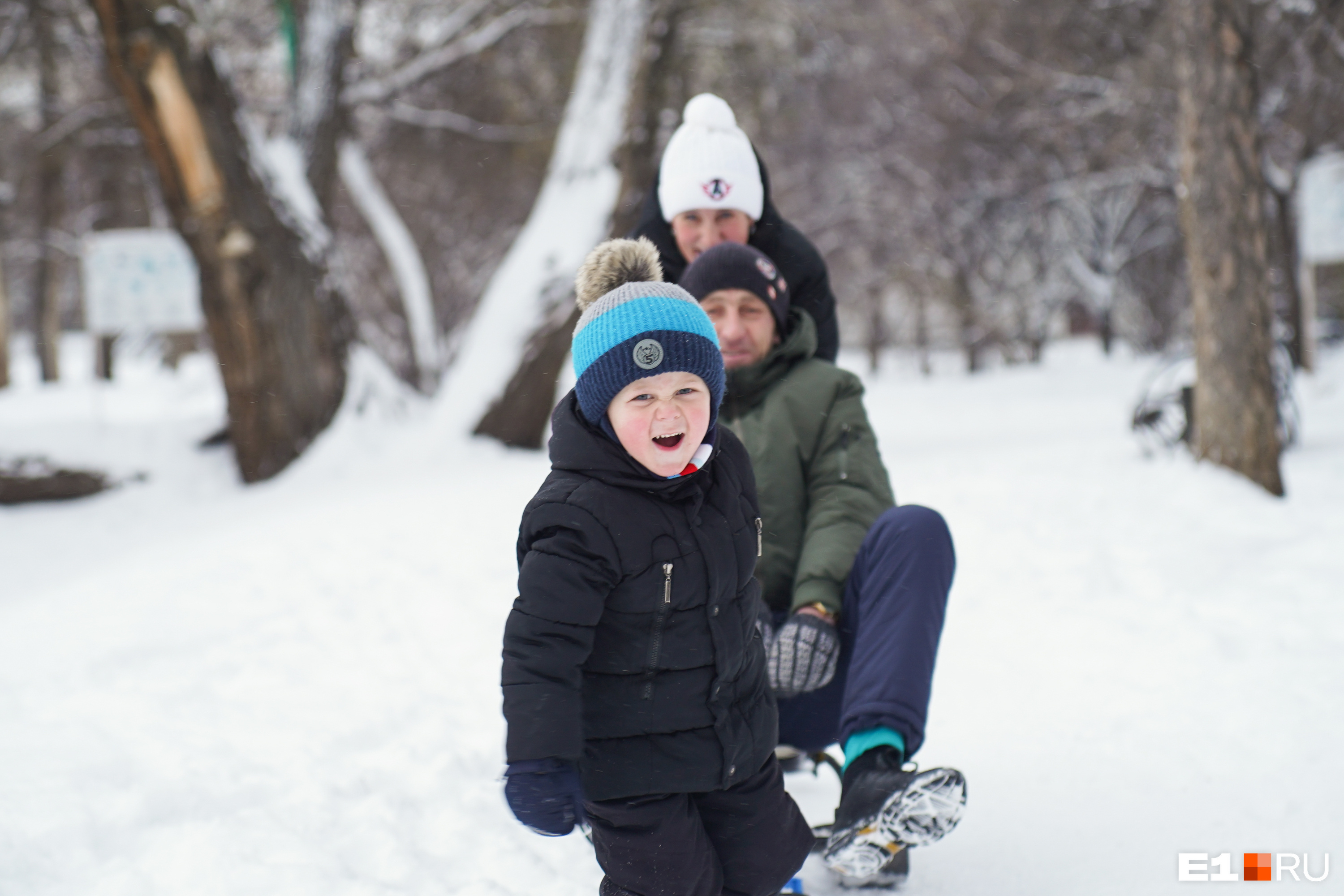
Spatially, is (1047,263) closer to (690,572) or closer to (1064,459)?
(1064,459)

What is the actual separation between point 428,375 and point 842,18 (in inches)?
242

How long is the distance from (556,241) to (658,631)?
226 inches

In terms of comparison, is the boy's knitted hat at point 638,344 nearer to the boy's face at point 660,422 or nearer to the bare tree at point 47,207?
the boy's face at point 660,422

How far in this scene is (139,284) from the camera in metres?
7.94

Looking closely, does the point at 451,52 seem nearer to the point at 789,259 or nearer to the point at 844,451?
the point at 789,259

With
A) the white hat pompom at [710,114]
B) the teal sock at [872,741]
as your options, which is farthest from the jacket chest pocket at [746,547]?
the white hat pompom at [710,114]

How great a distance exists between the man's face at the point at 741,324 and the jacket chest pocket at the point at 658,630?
0.74m

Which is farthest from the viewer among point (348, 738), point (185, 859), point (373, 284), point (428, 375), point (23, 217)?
point (23, 217)

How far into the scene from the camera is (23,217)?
18.9 meters

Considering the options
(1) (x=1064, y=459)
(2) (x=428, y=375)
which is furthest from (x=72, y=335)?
(1) (x=1064, y=459)

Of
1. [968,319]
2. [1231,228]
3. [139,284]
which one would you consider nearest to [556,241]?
[139,284]

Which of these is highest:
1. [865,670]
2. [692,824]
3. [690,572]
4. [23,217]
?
[23,217]

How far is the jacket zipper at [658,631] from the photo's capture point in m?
1.50
